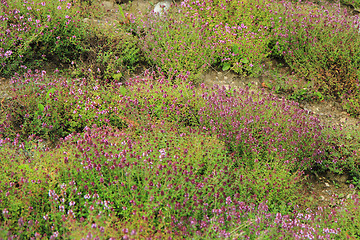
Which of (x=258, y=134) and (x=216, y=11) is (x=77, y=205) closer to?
(x=258, y=134)

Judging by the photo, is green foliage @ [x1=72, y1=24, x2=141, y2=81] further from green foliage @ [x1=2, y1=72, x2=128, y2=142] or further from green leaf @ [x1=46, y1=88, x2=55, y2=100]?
green leaf @ [x1=46, y1=88, x2=55, y2=100]

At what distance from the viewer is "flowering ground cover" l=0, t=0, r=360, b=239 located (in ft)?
9.82

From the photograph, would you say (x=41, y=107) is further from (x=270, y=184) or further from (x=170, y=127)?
(x=270, y=184)

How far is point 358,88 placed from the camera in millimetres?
5195

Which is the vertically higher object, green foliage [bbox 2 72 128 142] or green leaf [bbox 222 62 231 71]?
green leaf [bbox 222 62 231 71]

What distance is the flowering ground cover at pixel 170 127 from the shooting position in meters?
2.99

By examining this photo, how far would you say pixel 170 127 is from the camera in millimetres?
4133

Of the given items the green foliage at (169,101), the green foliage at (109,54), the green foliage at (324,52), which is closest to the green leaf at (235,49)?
the green foliage at (324,52)

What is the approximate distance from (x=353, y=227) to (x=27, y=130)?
397 centimetres

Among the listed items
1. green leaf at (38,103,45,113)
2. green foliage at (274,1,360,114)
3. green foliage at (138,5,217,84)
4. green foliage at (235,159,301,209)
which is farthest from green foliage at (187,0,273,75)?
green leaf at (38,103,45,113)

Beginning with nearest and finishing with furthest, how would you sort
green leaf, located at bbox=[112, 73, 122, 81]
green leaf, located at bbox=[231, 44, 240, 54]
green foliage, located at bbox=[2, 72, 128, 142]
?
green foliage, located at bbox=[2, 72, 128, 142] → green leaf, located at bbox=[112, 73, 122, 81] → green leaf, located at bbox=[231, 44, 240, 54]

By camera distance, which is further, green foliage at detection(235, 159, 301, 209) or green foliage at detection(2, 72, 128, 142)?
green foliage at detection(2, 72, 128, 142)

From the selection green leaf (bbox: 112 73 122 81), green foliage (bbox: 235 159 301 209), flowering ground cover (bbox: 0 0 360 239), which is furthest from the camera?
green leaf (bbox: 112 73 122 81)

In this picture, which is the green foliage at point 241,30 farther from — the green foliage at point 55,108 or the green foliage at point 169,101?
the green foliage at point 55,108
